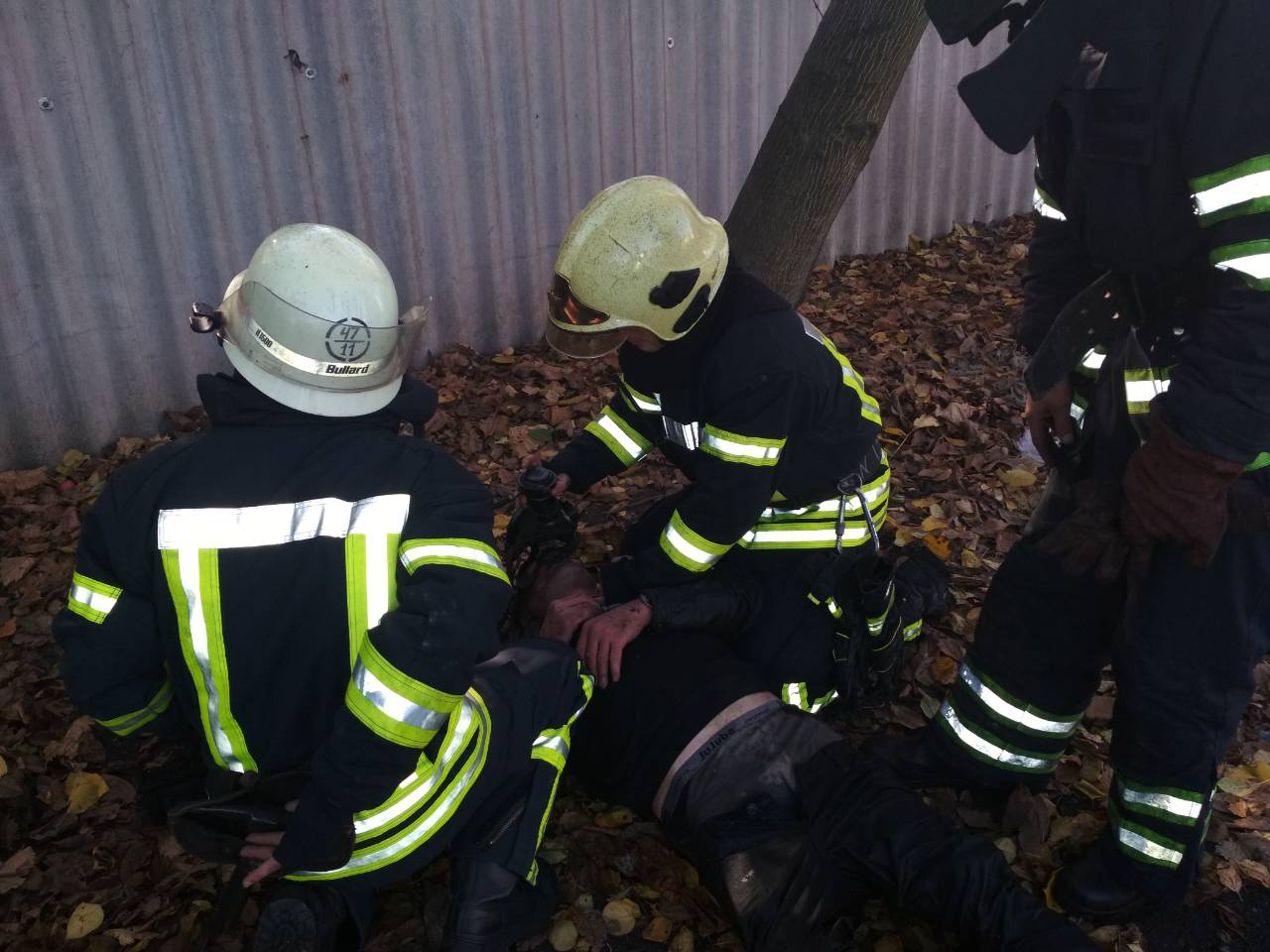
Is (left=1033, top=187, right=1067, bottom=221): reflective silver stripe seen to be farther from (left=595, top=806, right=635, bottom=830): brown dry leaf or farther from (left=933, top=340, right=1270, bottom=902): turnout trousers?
(left=595, top=806, right=635, bottom=830): brown dry leaf

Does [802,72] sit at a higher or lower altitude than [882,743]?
higher

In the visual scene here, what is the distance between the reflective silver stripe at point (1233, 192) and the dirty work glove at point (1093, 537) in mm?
731

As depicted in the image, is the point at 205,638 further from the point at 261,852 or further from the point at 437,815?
the point at 437,815

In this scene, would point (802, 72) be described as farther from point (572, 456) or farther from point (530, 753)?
point (530, 753)

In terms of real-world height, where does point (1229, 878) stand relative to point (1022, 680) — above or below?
below

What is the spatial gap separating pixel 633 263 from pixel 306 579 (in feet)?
4.39

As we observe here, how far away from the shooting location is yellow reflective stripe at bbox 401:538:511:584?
2.10 meters

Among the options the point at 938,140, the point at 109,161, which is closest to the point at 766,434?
the point at 109,161

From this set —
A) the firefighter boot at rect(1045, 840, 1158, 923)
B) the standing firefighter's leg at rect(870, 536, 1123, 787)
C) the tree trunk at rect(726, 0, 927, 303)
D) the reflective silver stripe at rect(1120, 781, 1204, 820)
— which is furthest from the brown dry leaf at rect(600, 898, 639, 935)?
the tree trunk at rect(726, 0, 927, 303)

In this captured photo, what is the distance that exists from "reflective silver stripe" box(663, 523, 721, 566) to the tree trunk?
2.13m

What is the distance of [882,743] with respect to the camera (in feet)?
10.4

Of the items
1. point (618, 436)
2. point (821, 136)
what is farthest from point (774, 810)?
point (821, 136)

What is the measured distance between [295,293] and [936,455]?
11.8 feet

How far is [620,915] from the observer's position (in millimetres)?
2791
